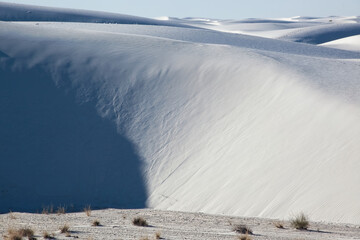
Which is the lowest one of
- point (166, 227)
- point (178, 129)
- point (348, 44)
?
point (348, 44)

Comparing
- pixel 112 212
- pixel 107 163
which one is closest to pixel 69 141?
pixel 107 163

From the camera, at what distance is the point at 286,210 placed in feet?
49.2

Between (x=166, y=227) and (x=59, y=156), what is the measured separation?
8.49 metres

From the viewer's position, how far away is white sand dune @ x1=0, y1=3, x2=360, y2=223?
646 inches

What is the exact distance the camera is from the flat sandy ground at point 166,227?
11039 millimetres

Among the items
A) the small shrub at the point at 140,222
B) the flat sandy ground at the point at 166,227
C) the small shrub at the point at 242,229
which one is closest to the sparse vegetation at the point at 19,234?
the flat sandy ground at the point at 166,227

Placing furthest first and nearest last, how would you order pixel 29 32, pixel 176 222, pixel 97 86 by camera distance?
pixel 29 32
pixel 97 86
pixel 176 222

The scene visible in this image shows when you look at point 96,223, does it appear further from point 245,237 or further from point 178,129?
point 178,129

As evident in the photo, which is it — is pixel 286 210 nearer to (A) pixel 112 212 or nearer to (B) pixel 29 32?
(A) pixel 112 212

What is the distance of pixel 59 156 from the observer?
20.0 metres

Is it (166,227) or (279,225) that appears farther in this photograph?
(279,225)

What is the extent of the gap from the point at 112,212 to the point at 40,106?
8.22 m

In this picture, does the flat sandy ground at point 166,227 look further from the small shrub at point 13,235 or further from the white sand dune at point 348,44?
the white sand dune at point 348,44

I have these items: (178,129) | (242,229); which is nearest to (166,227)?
(242,229)
